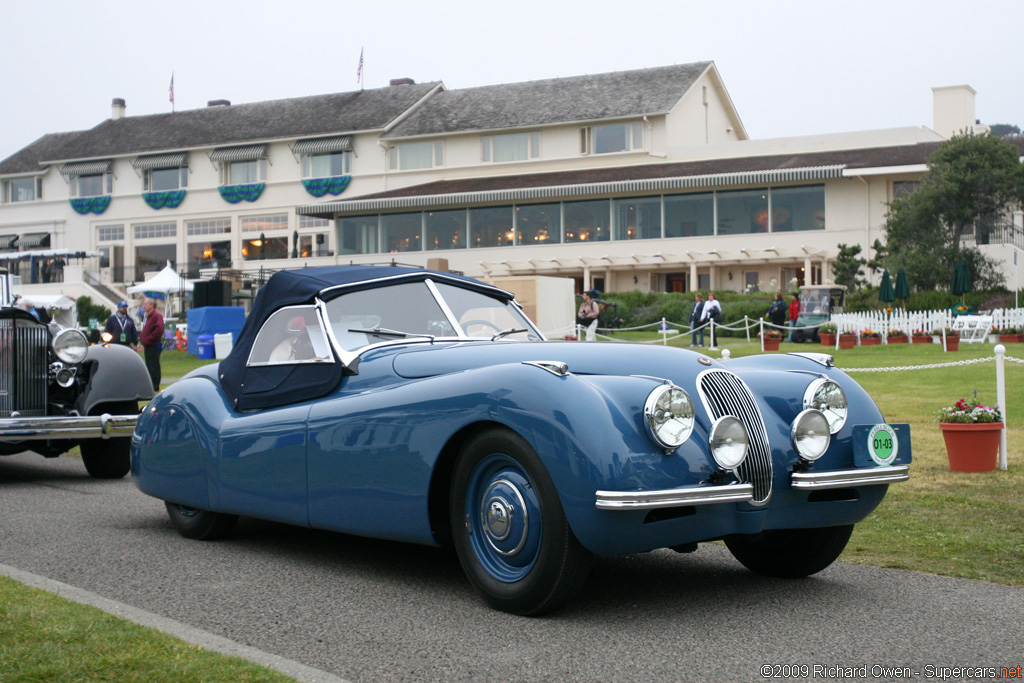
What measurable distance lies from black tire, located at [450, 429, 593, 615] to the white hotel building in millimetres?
34071

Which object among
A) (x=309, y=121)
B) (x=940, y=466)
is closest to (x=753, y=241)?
(x=309, y=121)

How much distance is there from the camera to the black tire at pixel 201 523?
638cm

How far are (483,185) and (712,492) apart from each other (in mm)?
44129

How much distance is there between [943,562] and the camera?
5648 millimetres

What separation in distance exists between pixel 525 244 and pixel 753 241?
1025 centimetres

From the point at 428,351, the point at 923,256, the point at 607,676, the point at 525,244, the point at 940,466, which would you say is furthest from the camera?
the point at 525,244

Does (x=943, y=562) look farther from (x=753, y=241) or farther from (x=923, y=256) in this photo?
(x=753, y=241)

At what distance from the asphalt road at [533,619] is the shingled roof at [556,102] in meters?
42.8

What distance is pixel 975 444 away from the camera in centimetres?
880

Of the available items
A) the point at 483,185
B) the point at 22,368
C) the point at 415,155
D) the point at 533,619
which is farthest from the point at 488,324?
the point at 415,155

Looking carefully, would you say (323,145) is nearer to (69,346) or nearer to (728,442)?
(69,346)

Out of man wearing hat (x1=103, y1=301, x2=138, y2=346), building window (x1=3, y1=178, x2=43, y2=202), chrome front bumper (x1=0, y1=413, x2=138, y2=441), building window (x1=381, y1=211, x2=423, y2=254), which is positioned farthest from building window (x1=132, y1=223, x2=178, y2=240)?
chrome front bumper (x1=0, y1=413, x2=138, y2=441)

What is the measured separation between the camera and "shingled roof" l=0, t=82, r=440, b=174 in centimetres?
5469

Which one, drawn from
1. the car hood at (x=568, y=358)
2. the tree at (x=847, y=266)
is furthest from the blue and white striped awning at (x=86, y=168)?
the car hood at (x=568, y=358)
